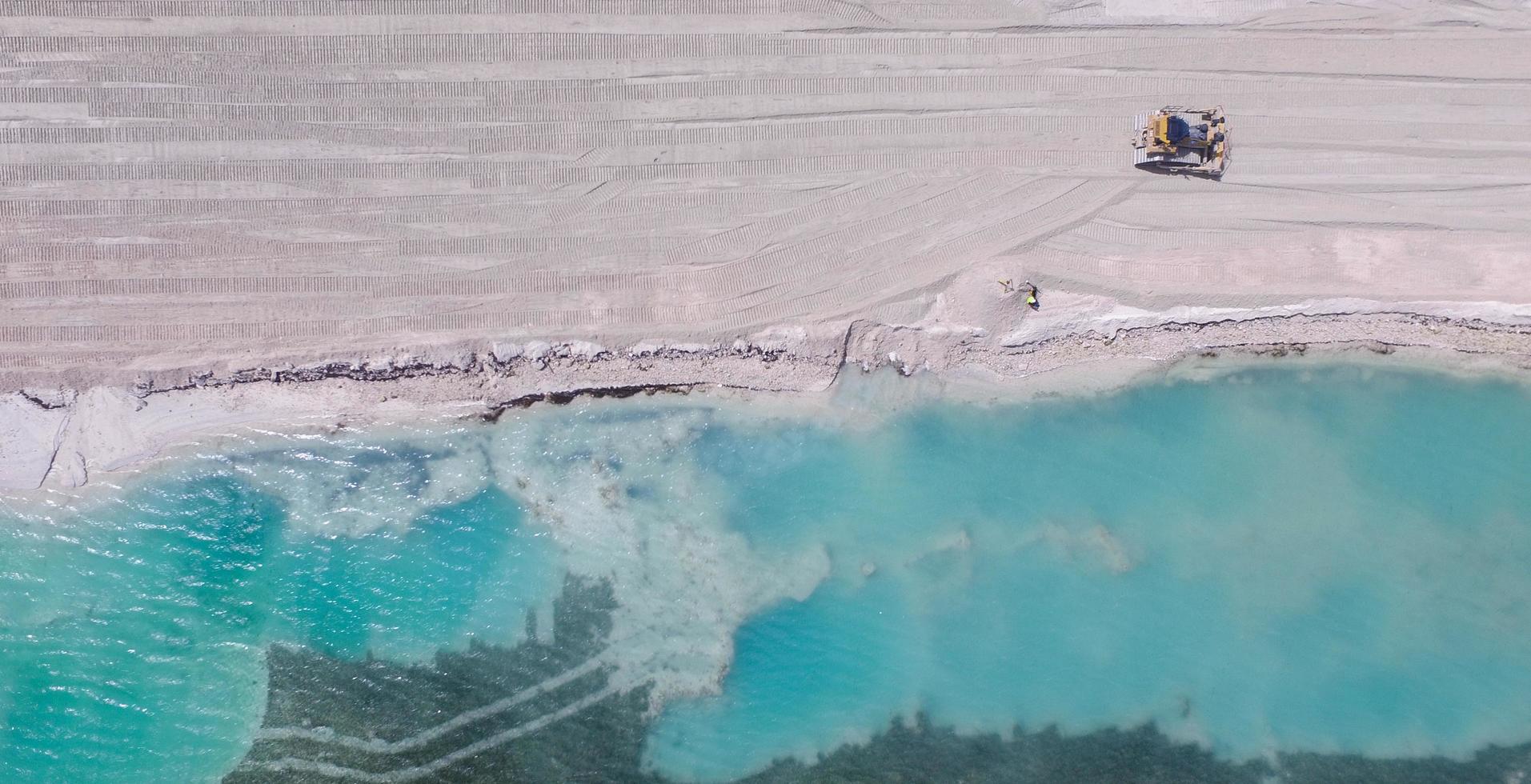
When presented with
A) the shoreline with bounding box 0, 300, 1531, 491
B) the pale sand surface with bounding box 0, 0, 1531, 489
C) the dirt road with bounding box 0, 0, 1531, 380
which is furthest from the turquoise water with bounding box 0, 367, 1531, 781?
the dirt road with bounding box 0, 0, 1531, 380

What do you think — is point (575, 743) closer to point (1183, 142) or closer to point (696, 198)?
point (696, 198)

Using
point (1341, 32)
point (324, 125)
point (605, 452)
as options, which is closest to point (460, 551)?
point (605, 452)

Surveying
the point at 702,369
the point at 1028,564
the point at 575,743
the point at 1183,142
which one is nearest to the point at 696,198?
the point at 702,369

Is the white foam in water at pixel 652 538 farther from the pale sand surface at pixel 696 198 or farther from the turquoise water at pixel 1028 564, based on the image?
the pale sand surface at pixel 696 198

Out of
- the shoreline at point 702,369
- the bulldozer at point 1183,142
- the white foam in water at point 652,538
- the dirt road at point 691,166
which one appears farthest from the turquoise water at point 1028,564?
the bulldozer at point 1183,142

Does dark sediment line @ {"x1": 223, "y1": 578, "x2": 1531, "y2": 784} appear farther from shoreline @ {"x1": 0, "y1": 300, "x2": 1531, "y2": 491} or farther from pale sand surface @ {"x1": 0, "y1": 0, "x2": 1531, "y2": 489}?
pale sand surface @ {"x1": 0, "y1": 0, "x2": 1531, "y2": 489}

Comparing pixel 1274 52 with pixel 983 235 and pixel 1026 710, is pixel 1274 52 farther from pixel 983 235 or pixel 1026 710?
pixel 1026 710
